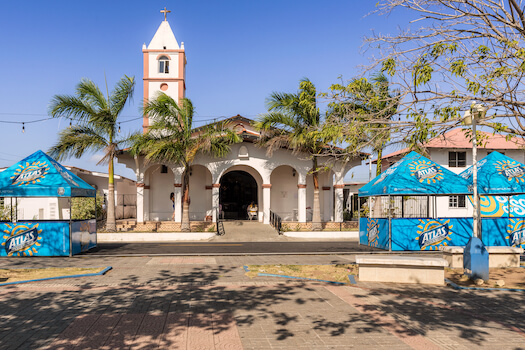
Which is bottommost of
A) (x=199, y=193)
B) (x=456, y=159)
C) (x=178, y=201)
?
(x=178, y=201)

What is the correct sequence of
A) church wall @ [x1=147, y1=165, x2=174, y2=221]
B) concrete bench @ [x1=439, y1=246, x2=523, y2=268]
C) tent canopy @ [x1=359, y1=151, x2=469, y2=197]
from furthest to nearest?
church wall @ [x1=147, y1=165, x2=174, y2=221], tent canopy @ [x1=359, y1=151, x2=469, y2=197], concrete bench @ [x1=439, y1=246, x2=523, y2=268]

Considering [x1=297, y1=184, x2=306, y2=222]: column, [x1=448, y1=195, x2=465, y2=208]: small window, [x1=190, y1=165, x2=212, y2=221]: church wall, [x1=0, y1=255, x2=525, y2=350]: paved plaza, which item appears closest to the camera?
[x1=0, y1=255, x2=525, y2=350]: paved plaza

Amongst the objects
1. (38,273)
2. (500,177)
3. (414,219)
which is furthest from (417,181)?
(38,273)

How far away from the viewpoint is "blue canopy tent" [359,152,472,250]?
1446cm

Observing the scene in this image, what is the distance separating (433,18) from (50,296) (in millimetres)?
9649

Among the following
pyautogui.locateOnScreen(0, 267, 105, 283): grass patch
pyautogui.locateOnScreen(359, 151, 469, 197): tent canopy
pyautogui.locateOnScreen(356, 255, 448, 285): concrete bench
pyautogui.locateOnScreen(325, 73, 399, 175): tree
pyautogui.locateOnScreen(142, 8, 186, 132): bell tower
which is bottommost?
pyautogui.locateOnScreen(0, 267, 105, 283): grass patch

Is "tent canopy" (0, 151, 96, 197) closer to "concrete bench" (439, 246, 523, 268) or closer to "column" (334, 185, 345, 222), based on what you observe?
"concrete bench" (439, 246, 523, 268)

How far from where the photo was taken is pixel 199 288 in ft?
31.2

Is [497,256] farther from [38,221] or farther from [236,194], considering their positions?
[236,194]

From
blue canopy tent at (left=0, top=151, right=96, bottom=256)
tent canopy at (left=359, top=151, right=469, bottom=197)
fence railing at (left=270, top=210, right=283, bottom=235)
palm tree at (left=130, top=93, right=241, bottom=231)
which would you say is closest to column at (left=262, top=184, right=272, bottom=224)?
fence railing at (left=270, top=210, right=283, bottom=235)

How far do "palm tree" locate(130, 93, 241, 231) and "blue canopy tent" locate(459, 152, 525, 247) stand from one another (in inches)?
484

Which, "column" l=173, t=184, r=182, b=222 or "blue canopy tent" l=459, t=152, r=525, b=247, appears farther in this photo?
"column" l=173, t=184, r=182, b=222

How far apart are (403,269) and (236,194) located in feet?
74.2

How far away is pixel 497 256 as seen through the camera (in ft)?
41.2
